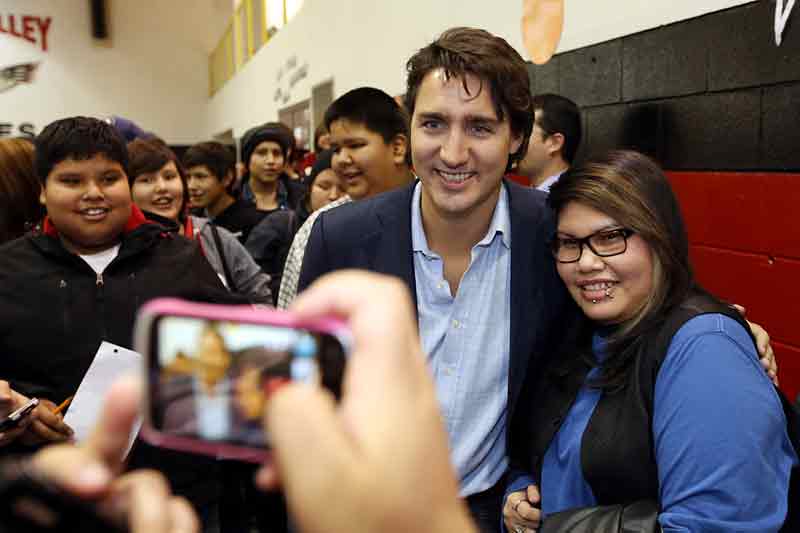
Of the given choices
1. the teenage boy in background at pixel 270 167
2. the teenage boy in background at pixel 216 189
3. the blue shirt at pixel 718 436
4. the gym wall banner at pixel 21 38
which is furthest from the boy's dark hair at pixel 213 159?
the gym wall banner at pixel 21 38

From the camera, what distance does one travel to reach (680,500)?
1.26 meters

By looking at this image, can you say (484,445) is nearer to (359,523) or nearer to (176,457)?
(176,457)

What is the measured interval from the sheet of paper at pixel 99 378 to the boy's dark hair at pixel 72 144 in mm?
546

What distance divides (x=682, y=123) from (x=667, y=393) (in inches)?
65.5

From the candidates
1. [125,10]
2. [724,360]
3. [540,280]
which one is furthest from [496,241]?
[125,10]

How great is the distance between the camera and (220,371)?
567mm

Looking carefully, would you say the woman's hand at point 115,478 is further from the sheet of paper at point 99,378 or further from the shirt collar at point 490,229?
the shirt collar at point 490,229

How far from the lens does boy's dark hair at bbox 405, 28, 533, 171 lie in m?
1.65

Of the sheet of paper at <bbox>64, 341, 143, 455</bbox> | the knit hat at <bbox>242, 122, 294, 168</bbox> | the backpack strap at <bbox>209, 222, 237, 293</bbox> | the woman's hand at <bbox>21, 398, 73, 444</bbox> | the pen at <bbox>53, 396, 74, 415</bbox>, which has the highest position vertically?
the knit hat at <bbox>242, 122, 294, 168</bbox>

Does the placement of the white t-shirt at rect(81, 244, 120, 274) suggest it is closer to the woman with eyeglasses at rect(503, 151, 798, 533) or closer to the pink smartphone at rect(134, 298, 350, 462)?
the woman with eyeglasses at rect(503, 151, 798, 533)

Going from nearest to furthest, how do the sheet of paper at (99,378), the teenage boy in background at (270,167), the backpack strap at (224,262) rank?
the sheet of paper at (99,378)
the backpack strap at (224,262)
the teenage boy in background at (270,167)

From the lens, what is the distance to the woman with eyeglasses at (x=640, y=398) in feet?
4.05

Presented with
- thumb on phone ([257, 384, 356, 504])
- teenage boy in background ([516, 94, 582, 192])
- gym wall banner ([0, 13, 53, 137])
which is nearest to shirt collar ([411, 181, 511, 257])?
thumb on phone ([257, 384, 356, 504])

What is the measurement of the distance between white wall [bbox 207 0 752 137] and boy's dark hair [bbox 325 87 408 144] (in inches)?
43.3
